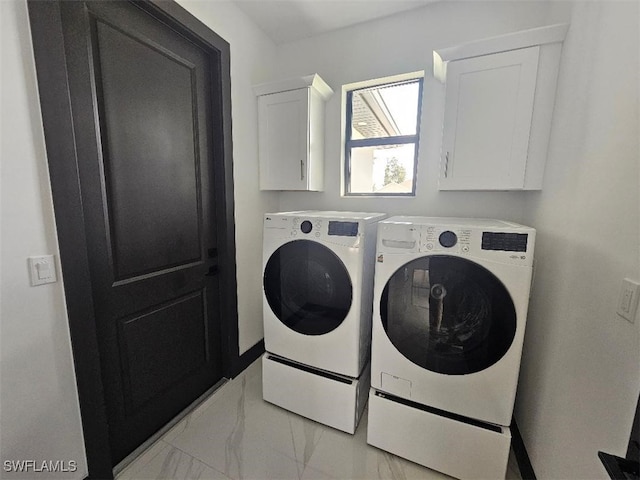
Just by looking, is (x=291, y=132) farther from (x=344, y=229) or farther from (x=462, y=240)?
(x=462, y=240)

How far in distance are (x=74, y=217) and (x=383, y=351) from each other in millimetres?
1491

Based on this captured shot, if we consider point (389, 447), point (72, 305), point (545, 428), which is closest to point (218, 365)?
point (72, 305)

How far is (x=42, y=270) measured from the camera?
95cm

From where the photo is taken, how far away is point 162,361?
4.85 ft

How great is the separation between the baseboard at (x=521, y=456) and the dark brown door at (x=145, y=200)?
188cm

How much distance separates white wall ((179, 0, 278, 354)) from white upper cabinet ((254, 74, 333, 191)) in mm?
87

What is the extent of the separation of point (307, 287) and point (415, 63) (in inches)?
67.5

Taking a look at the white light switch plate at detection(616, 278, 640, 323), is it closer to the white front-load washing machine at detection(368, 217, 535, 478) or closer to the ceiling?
the white front-load washing machine at detection(368, 217, 535, 478)

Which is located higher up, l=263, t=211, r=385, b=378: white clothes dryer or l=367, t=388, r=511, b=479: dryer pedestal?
l=263, t=211, r=385, b=378: white clothes dryer

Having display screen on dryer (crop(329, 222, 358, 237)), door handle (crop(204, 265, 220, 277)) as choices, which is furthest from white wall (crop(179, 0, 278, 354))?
display screen on dryer (crop(329, 222, 358, 237))

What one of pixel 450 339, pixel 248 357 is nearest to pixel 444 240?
pixel 450 339

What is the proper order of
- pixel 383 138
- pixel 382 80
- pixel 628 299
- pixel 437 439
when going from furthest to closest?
pixel 383 138, pixel 382 80, pixel 437 439, pixel 628 299

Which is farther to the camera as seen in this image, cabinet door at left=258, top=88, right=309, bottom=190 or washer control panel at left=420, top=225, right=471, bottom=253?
cabinet door at left=258, top=88, right=309, bottom=190

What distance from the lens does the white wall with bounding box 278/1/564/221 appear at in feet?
5.31
